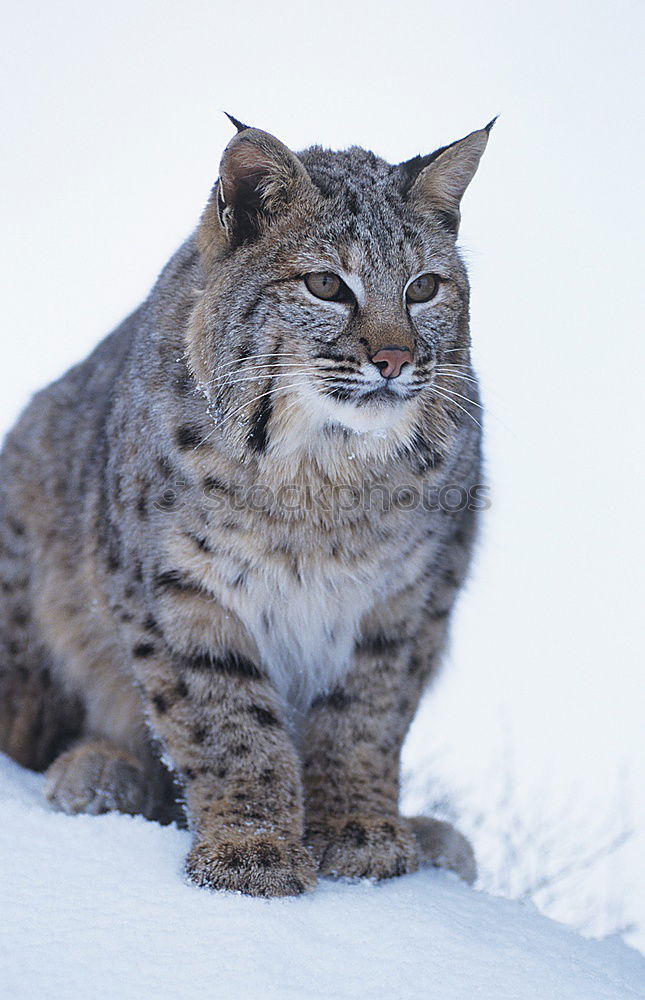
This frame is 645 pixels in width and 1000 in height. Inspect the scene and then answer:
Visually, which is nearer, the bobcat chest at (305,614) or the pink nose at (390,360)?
the pink nose at (390,360)

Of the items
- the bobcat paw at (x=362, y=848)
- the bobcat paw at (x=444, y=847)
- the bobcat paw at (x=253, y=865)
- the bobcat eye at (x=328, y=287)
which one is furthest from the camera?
the bobcat paw at (x=444, y=847)

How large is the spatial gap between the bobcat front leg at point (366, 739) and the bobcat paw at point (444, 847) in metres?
0.22

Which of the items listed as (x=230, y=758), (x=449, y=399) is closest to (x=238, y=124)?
(x=449, y=399)

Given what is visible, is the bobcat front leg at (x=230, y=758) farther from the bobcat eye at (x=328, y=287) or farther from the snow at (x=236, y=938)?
the bobcat eye at (x=328, y=287)

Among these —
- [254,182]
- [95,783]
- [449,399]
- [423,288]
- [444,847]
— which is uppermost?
[254,182]

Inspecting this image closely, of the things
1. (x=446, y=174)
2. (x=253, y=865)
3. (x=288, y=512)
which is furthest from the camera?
(x=446, y=174)

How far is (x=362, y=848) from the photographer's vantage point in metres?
3.41

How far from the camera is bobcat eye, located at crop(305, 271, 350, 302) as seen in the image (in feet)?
10.6

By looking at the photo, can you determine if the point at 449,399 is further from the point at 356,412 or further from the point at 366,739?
the point at 366,739

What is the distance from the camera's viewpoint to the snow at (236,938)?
90.4 inches

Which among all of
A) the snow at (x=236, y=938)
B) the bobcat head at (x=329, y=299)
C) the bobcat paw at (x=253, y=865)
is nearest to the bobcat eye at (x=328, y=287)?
the bobcat head at (x=329, y=299)

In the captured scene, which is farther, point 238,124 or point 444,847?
point 444,847

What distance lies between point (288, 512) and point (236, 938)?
1338 mm

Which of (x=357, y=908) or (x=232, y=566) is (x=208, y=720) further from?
(x=357, y=908)
